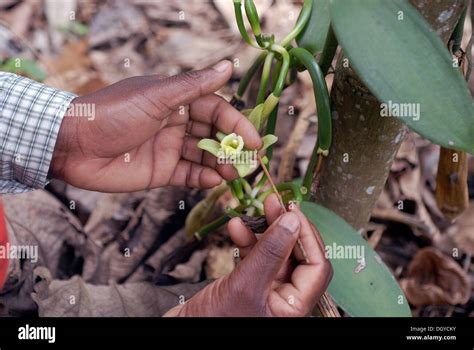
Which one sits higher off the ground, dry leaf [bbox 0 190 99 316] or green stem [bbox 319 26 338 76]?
green stem [bbox 319 26 338 76]

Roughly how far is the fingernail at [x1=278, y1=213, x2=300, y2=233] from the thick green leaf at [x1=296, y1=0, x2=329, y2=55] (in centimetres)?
32

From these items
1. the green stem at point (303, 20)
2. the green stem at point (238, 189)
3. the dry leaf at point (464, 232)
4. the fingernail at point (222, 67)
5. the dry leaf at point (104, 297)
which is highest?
the green stem at point (303, 20)

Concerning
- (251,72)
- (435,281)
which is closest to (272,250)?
(251,72)

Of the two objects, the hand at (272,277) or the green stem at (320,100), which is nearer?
the hand at (272,277)

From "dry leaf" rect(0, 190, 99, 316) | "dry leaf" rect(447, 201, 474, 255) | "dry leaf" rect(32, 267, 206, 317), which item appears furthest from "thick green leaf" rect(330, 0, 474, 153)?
"dry leaf" rect(0, 190, 99, 316)

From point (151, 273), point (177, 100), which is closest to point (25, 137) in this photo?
point (177, 100)

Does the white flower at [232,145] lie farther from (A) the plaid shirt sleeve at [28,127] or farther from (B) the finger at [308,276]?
(A) the plaid shirt sleeve at [28,127]

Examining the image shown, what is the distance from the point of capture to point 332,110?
1.06 metres

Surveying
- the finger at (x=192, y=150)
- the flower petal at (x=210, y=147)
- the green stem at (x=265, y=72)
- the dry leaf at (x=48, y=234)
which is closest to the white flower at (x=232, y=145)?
the flower petal at (x=210, y=147)

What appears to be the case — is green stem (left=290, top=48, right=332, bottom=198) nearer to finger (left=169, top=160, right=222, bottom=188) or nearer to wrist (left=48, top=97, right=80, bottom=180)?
finger (left=169, top=160, right=222, bottom=188)

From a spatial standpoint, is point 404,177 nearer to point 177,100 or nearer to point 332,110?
point 332,110

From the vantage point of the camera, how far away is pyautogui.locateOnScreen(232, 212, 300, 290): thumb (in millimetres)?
856

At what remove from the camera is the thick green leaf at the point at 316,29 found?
1020mm

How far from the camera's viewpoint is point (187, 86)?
1.00 m
